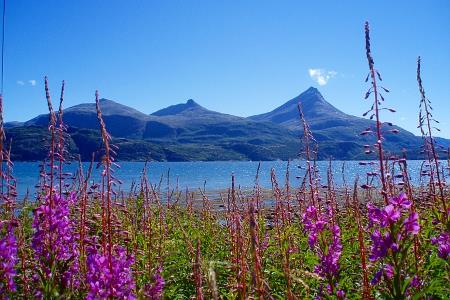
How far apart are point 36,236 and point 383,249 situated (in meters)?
2.95

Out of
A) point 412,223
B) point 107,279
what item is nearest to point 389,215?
point 412,223

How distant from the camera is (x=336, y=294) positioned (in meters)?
3.83

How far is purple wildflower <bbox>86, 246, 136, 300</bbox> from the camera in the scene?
2896 mm

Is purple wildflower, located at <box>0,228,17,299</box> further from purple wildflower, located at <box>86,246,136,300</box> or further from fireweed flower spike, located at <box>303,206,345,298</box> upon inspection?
fireweed flower spike, located at <box>303,206,345,298</box>

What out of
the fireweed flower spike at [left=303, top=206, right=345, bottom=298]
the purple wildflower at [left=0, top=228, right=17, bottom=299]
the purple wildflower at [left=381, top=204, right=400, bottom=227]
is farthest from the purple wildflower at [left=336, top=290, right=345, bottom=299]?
the purple wildflower at [left=0, top=228, right=17, bottom=299]

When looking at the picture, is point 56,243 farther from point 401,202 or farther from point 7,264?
point 401,202

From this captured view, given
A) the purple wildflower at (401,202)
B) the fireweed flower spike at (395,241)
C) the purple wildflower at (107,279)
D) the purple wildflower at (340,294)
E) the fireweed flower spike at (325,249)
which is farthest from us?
the fireweed flower spike at (325,249)

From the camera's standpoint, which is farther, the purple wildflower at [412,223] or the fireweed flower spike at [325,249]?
the fireweed flower spike at [325,249]

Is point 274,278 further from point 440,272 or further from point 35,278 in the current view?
point 35,278

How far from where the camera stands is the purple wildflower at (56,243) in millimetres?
3537

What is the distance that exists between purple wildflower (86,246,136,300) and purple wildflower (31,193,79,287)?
1.52ft

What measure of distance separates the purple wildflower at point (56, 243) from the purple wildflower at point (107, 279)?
1.52 feet

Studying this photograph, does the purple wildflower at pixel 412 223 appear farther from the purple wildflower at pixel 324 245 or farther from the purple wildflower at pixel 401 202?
the purple wildflower at pixel 324 245

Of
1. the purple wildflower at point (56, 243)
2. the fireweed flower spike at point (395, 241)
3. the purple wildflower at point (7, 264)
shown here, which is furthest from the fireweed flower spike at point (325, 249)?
the purple wildflower at point (7, 264)
